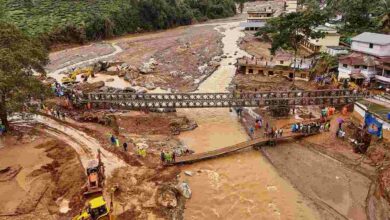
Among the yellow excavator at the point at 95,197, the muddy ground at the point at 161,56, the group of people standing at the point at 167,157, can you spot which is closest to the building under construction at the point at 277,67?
the muddy ground at the point at 161,56

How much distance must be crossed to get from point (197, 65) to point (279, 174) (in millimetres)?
36321

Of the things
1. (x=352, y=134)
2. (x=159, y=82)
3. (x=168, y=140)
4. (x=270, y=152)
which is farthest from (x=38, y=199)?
(x=159, y=82)

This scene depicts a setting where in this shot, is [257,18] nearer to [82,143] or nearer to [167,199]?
[82,143]

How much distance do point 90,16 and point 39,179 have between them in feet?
237

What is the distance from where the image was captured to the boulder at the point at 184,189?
2525 cm

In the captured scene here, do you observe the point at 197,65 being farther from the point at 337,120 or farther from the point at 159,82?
the point at 337,120

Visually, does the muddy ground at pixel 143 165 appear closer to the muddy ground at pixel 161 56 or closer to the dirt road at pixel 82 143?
the dirt road at pixel 82 143

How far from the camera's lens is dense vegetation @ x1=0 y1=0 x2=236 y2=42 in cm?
8112

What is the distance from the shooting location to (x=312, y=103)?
3791 cm

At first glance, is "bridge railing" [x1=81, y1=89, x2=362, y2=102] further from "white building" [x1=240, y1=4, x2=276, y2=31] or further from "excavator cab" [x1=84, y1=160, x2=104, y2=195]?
"white building" [x1=240, y1=4, x2=276, y2=31]

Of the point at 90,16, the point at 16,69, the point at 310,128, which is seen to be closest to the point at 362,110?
the point at 310,128

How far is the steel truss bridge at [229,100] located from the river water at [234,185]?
Answer: 8.59ft

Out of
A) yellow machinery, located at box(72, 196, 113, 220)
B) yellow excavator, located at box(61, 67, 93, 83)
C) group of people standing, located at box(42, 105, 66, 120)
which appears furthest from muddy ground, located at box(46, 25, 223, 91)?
yellow machinery, located at box(72, 196, 113, 220)

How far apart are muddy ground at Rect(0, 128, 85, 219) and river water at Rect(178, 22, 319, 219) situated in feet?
27.7
